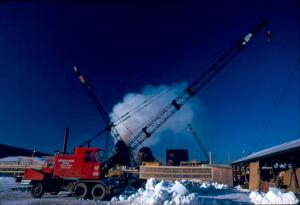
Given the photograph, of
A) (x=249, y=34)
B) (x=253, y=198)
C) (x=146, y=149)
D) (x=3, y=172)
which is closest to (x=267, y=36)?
(x=249, y=34)

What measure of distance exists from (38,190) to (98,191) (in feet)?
15.3

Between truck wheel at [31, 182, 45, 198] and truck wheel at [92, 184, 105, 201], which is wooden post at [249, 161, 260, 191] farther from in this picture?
truck wheel at [31, 182, 45, 198]

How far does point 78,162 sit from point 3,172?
35.7 m

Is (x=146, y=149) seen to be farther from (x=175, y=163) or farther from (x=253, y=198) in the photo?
(x=253, y=198)

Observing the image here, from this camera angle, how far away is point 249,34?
40.4 metres

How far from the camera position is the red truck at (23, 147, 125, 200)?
1797 cm

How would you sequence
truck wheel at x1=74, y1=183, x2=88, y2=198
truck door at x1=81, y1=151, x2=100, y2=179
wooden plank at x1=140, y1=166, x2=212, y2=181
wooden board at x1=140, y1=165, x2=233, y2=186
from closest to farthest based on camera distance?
1. truck wheel at x1=74, y1=183, x2=88, y2=198
2. truck door at x1=81, y1=151, x2=100, y2=179
3. wooden board at x1=140, y1=165, x2=233, y2=186
4. wooden plank at x1=140, y1=166, x2=212, y2=181

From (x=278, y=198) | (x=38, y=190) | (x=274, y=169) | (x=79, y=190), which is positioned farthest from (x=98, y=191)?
(x=274, y=169)

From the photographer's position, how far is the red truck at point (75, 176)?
1797cm

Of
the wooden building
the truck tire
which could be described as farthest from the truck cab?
the wooden building

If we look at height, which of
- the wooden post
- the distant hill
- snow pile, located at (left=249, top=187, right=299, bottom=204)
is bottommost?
snow pile, located at (left=249, top=187, right=299, bottom=204)

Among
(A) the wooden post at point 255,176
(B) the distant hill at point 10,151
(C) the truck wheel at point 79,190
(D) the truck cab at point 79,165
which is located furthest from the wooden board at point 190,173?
(B) the distant hill at point 10,151

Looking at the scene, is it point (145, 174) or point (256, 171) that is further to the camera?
point (145, 174)

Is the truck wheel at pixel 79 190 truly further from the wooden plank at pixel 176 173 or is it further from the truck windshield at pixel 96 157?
A: the wooden plank at pixel 176 173
